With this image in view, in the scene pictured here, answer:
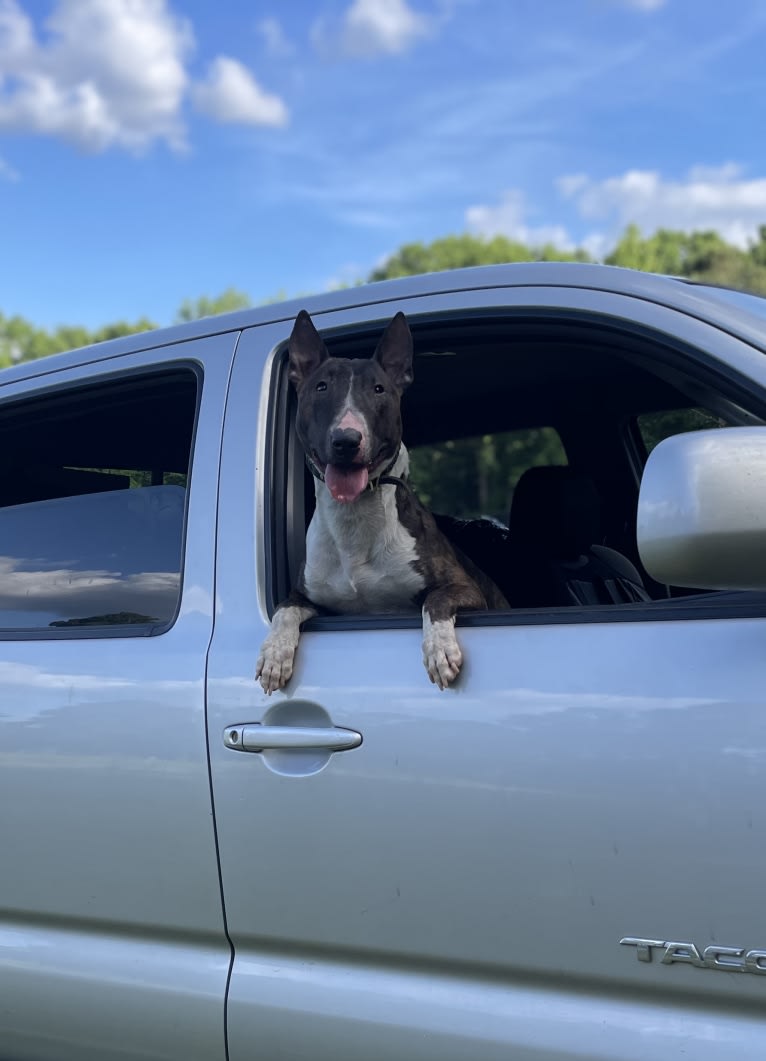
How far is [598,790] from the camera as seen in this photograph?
1744 millimetres

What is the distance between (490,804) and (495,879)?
0.42 feet

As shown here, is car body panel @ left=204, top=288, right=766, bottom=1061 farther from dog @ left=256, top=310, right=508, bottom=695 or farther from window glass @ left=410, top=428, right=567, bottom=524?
window glass @ left=410, top=428, right=567, bottom=524

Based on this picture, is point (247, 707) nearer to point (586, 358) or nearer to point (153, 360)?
point (153, 360)

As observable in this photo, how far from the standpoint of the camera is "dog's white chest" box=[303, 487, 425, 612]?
259 centimetres

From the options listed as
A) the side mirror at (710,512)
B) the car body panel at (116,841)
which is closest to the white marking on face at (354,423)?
the car body panel at (116,841)

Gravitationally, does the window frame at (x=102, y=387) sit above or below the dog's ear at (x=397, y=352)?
below

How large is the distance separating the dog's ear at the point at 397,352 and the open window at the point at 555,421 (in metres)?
0.03

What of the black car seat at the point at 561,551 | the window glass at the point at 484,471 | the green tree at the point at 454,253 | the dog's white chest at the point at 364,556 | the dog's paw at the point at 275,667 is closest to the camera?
the dog's paw at the point at 275,667

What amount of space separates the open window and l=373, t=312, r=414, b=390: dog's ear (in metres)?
0.03

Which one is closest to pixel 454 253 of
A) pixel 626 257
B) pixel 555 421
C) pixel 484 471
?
pixel 626 257

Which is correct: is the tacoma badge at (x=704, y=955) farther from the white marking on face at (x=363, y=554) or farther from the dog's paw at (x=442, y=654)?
the white marking on face at (x=363, y=554)

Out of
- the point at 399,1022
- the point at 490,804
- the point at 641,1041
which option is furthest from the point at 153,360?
the point at 641,1041

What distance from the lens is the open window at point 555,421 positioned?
214cm

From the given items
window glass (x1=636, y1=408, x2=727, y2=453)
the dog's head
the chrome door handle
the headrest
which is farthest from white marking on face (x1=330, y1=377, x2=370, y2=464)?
window glass (x1=636, y1=408, x2=727, y2=453)
